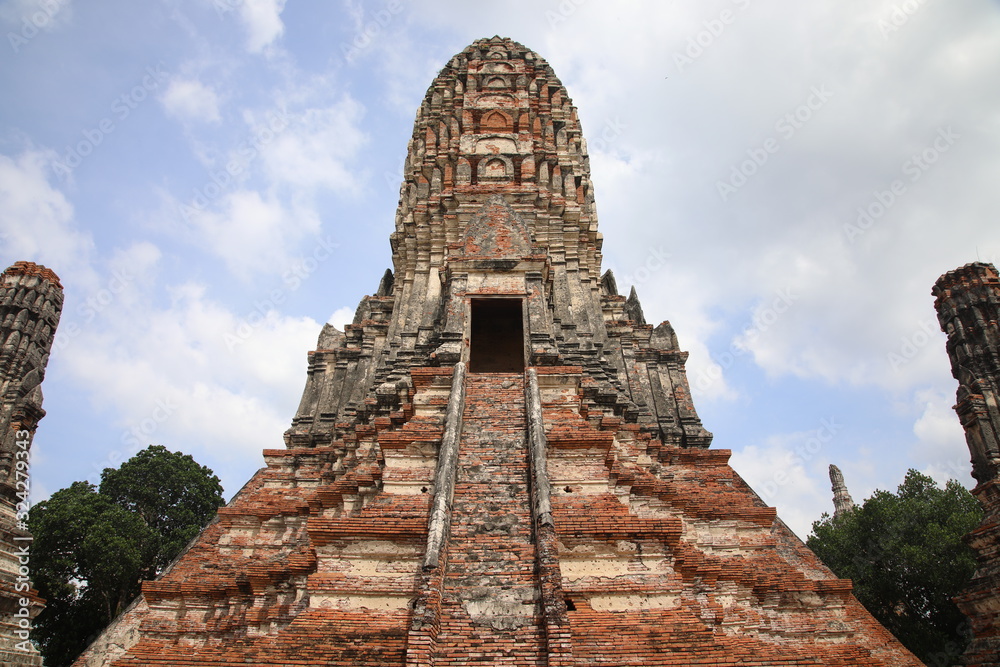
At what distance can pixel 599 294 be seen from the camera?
1800 centimetres

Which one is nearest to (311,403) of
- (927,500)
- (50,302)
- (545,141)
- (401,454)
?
(50,302)

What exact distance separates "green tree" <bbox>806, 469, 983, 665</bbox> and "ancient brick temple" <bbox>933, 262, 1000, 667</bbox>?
8.94 meters

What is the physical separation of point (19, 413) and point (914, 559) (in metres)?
26.8

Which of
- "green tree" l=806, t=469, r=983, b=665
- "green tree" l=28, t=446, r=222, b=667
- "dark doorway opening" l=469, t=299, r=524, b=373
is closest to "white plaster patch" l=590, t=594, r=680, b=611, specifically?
"dark doorway opening" l=469, t=299, r=524, b=373

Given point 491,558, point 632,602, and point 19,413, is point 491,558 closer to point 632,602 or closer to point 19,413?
point 632,602

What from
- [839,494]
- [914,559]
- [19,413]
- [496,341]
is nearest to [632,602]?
[496,341]

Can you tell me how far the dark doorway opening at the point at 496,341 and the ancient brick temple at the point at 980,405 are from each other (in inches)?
392

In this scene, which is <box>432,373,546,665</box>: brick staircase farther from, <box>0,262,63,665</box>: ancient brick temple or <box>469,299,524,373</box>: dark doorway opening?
<box>0,262,63,665</box>: ancient brick temple

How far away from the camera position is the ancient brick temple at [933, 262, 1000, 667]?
11.9 meters

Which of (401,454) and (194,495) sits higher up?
(194,495)

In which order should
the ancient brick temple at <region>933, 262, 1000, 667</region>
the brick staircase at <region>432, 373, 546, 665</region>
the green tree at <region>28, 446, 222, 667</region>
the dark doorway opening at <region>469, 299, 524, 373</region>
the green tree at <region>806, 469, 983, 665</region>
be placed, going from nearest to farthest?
the brick staircase at <region>432, 373, 546, 665</region>
the ancient brick temple at <region>933, 262, 1000, 667</region>
the dark doorway opening at <region>469, 299, 524, 373</region>
the green tree at <region>806, 469, 983, 665</region>
the green tree at <region>28, 446, 222, 667</region>

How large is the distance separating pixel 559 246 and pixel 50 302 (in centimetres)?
1238

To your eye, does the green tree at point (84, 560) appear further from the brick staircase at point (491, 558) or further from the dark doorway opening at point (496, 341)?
the brick staircase at point (491, 558)

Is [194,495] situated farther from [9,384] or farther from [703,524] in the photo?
[703,524]
